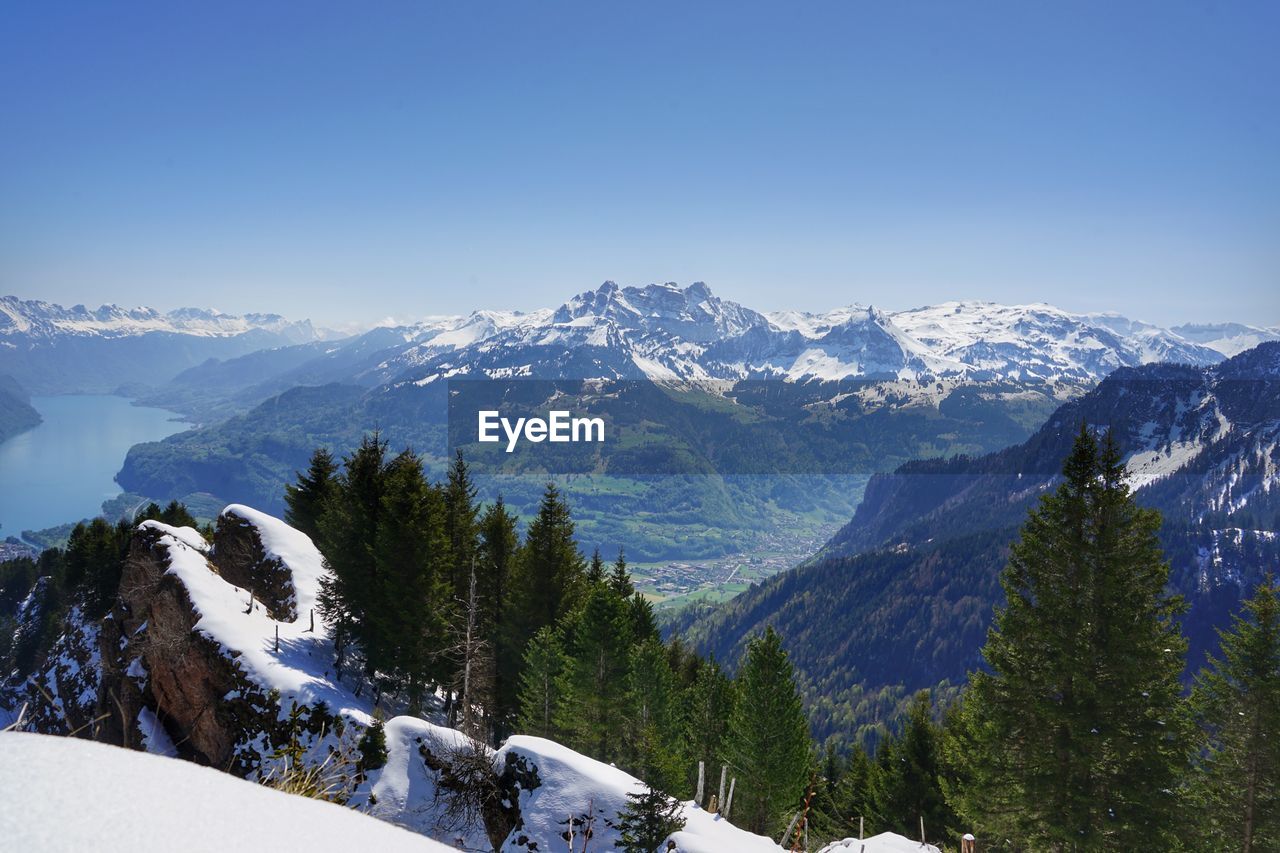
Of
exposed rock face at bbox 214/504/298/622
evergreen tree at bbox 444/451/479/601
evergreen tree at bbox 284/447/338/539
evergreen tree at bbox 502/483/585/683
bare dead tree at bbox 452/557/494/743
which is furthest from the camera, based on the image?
evergreen tree at bbox 284/447/338/539

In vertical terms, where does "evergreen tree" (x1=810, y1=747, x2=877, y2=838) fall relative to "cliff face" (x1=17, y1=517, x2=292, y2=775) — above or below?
below

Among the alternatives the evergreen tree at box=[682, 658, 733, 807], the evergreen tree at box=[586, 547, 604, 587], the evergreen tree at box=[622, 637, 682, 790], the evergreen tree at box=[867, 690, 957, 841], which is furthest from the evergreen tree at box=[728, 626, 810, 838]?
the evergreen tree at box=[586, 547, 604, 587]

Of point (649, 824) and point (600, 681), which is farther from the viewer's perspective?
point (600, 681)

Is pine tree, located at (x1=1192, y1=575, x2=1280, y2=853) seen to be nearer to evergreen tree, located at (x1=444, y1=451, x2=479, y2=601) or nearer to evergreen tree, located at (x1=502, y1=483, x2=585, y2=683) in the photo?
evergreen tree, located at (x1=502, y1=483, x2=585, y2=683)

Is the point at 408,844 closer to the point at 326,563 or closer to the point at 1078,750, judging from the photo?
→ the point at 1078,750

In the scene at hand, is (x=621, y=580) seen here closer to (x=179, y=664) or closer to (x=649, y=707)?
(x=649, y=707)

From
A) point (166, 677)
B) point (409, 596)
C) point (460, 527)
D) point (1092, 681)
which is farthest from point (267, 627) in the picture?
point (1092, 681)
